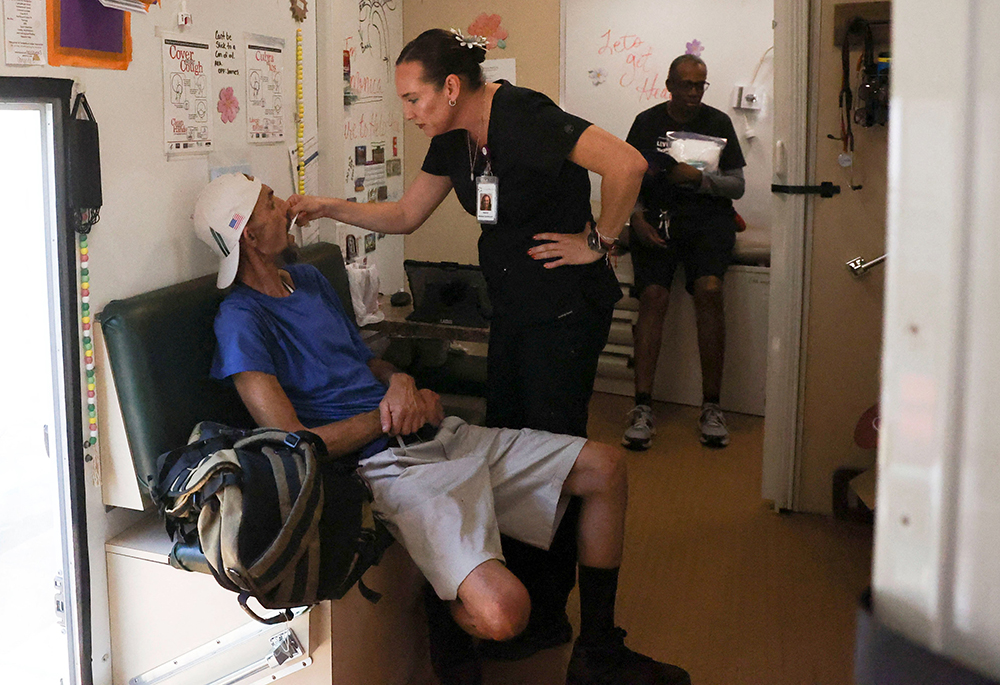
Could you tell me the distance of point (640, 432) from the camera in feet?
13.0

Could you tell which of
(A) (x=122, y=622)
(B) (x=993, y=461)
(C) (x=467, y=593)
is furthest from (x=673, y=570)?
(B) (x=993, y=461)

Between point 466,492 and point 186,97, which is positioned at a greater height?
point 186,97

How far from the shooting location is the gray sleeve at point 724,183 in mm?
4117

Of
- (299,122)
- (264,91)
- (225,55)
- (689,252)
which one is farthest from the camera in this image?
(689,252)

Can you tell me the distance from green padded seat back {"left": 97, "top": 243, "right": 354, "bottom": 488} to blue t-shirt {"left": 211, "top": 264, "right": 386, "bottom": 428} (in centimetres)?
6

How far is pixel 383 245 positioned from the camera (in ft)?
14.2

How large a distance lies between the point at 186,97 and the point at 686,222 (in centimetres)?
241

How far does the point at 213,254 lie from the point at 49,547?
800mm

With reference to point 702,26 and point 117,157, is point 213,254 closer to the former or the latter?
point 117,157

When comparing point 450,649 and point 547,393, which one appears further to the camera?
point 547,393

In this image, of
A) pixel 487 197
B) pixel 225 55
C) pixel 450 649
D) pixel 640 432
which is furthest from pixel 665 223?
pixel 450 649

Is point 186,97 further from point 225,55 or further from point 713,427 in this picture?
point 713,427

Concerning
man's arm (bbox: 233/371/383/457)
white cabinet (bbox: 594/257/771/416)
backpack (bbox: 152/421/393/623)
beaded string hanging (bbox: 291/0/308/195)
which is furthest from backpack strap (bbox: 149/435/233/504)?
white cabinet (bbox: 594/257/771/416)

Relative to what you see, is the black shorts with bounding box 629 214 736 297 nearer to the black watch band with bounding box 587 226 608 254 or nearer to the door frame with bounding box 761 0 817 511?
the door frame with bounding box 761 0 817 511
